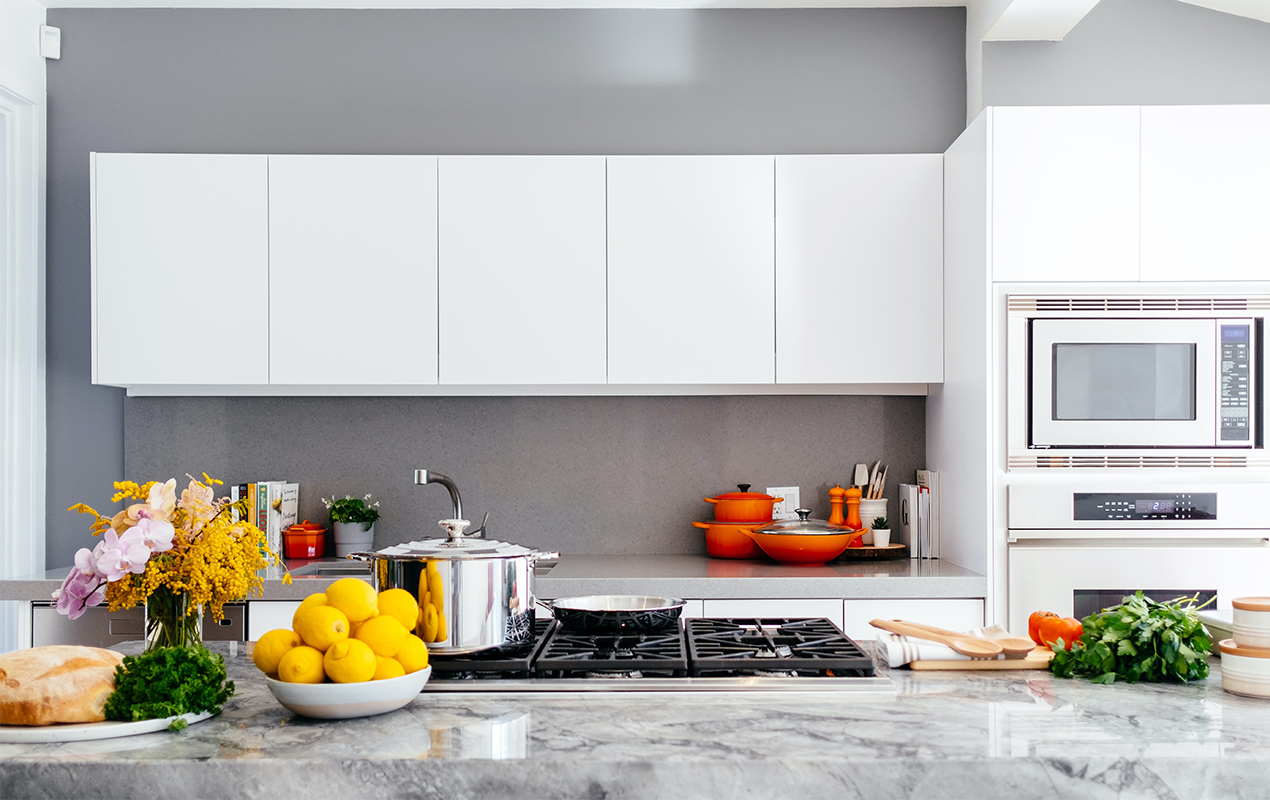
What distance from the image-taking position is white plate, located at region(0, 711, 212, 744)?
1192 millimetres

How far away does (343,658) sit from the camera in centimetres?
125

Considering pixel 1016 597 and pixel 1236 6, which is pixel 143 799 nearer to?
pixel 1016 597

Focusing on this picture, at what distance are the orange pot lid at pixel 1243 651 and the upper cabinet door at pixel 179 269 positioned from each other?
2648mm

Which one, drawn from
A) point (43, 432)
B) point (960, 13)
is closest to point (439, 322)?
point (43, 432)

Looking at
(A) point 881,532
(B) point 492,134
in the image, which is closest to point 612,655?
(A) point 881,532

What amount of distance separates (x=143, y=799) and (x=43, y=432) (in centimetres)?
273

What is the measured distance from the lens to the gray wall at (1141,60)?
3.32 meters

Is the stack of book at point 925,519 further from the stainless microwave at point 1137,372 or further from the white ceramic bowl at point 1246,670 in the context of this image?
the white ceramic bowl at point 1246,670

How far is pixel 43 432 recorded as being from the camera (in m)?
3.39

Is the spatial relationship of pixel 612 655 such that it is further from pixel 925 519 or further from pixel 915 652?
pixel 925 519

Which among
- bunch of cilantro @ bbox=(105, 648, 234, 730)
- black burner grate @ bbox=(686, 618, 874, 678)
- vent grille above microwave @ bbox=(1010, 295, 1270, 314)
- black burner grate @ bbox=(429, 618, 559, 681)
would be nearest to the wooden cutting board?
black burner grate @ bbox=(686, 618, 874, 678)

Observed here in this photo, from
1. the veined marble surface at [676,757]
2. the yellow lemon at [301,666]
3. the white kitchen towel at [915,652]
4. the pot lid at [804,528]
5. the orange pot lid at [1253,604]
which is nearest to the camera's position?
the veined marble surface at [676,757]

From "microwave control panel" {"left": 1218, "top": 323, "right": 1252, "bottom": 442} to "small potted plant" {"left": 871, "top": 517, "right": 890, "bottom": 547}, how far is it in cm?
101

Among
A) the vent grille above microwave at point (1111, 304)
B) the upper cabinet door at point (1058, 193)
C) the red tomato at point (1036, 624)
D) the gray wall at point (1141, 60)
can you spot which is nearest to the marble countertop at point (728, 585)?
the vent grille above microwave at point (1111, 304)
